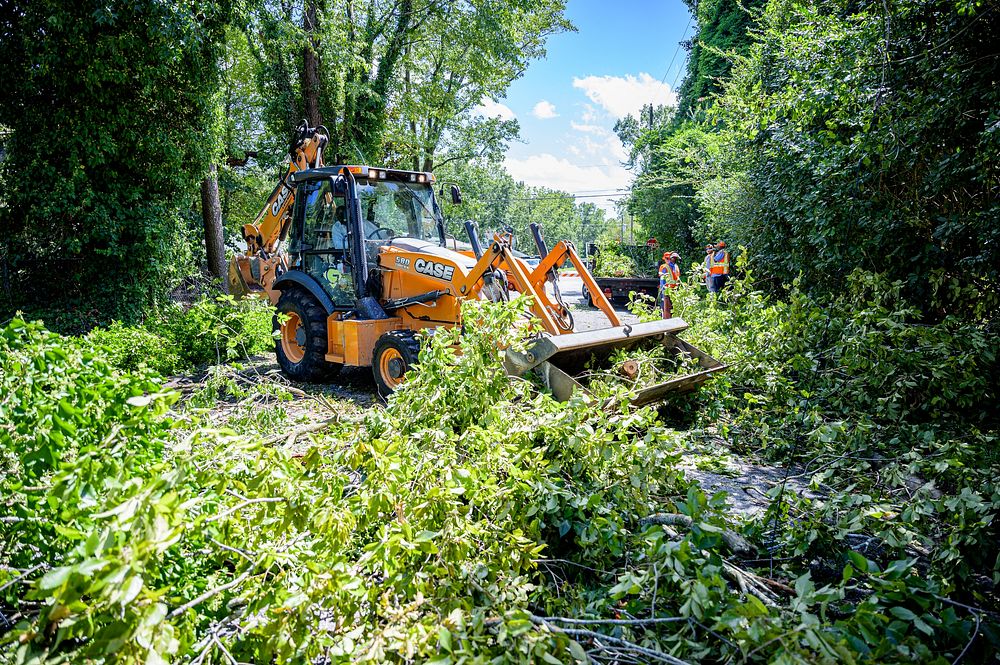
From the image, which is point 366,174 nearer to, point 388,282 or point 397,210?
point 397,210

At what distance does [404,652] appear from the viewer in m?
1.96

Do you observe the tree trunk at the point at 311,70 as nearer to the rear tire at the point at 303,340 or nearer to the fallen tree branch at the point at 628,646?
the rear tire at the point at 303,340

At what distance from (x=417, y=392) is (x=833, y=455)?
3093mm

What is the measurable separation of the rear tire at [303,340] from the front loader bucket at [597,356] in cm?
313

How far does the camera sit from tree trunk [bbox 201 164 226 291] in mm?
14289

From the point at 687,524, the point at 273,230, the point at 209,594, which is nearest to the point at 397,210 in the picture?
the point at 273,230

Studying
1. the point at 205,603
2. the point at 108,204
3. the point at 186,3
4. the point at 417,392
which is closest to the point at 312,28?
the point at 186,3

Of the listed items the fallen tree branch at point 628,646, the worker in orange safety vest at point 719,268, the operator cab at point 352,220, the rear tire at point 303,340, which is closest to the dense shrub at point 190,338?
the rear tire at point 303,340

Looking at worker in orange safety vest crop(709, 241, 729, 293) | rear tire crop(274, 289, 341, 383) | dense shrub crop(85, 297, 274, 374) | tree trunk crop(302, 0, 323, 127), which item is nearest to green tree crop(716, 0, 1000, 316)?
worker in orange safety vest crop(709, 241, 729, 293)

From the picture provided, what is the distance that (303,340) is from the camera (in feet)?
25.0

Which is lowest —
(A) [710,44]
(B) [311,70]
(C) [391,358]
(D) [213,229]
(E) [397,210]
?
(C) [391,358]

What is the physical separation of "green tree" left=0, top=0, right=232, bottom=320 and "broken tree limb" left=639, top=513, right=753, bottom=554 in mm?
10973

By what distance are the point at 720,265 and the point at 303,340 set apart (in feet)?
26.7

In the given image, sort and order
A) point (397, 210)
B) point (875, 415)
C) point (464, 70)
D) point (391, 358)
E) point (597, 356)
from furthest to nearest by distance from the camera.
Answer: point (464, 70) < point (397, 210) < point (391, 358) < point (597, 356) < point (875, 415)
